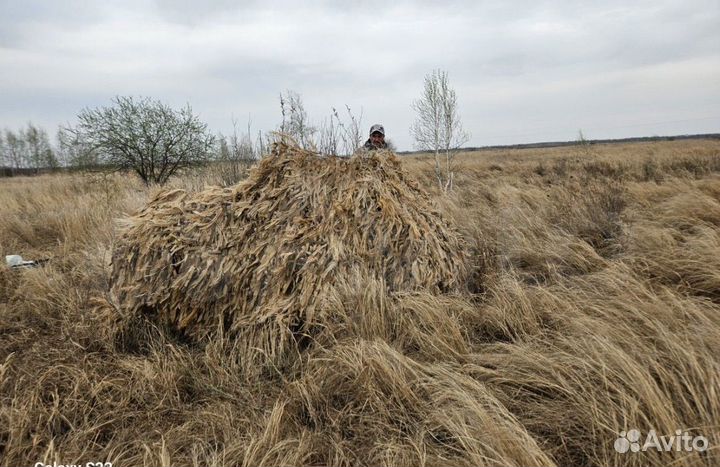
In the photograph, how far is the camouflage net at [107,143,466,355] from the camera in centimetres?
305

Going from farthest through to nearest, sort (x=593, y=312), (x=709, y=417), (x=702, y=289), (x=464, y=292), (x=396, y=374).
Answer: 1. (x=464, y=292)
2. (x=702, y=289)
3. (x=593, y=312)
4. (x=396, y=374)
5. (x=709, y=417)

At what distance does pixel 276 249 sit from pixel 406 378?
1.47m

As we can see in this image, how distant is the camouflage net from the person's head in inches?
81.8

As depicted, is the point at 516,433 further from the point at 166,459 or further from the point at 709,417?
the point at 166,459

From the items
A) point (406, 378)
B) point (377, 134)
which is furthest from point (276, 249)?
point (377, 134)

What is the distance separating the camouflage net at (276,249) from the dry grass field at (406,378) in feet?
0.60

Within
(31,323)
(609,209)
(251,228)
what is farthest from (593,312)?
(31,323)

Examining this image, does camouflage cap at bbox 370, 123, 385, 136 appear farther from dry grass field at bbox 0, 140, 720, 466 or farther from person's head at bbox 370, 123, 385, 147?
dry grass field at bbox 0, 140, 720, 466

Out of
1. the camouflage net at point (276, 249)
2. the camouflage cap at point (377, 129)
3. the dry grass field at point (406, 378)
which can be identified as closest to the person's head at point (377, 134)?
the camouflage cap at point (377, 129)

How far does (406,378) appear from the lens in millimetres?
2377

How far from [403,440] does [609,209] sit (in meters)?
6.18

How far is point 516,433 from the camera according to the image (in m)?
1.83

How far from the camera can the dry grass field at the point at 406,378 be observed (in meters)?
1.83

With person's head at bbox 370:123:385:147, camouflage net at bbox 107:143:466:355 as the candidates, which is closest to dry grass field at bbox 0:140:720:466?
camouflage net at bbox 107:143:466:355
